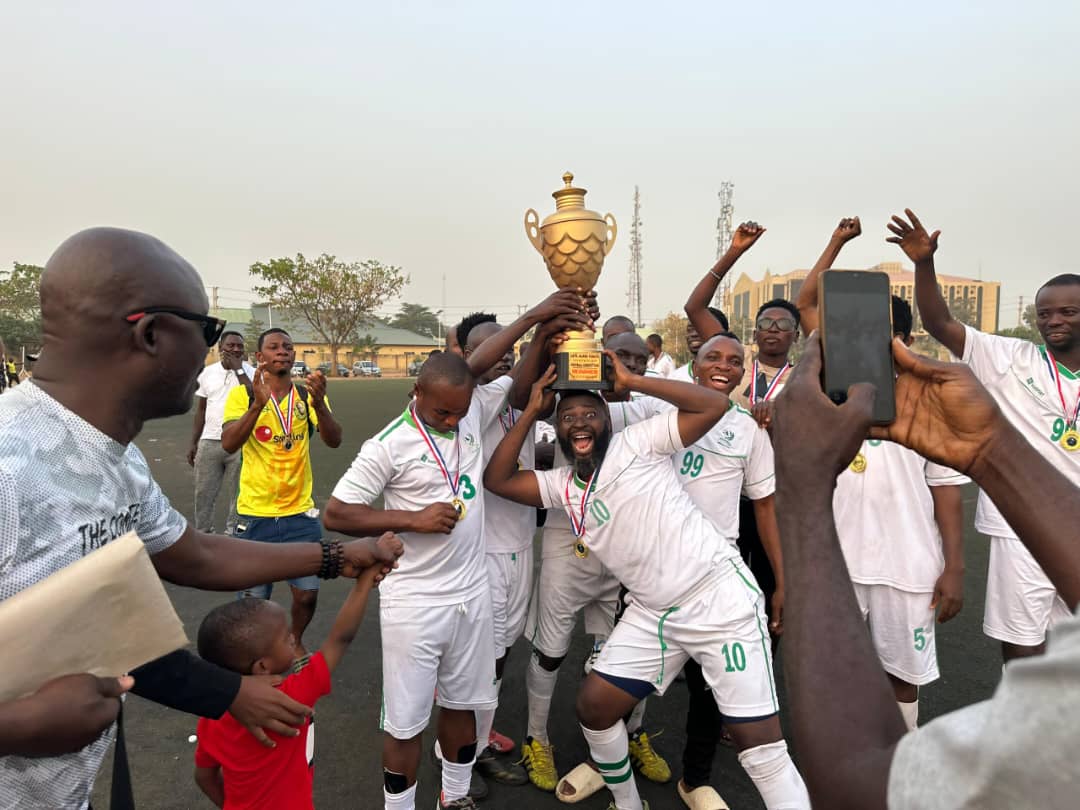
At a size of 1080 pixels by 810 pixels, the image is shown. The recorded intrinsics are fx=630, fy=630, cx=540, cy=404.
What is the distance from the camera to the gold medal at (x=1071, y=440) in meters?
3.39

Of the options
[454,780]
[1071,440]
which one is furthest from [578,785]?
[1071,440]

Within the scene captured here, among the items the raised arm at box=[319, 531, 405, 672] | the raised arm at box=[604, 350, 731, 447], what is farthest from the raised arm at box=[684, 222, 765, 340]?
the raised arm at box=[319, 531, 405, 672]

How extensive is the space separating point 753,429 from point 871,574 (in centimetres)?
99

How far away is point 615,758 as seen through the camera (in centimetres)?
284

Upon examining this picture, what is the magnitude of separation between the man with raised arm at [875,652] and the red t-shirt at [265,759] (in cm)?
178

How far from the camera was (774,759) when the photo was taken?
2613 millimetres

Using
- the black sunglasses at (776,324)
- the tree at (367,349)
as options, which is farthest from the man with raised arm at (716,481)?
the tree at (367,349)

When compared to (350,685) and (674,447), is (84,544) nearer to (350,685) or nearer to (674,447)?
(674,447)

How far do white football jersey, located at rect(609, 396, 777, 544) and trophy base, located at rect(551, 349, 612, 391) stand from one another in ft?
2.41

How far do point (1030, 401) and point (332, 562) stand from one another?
372 centimetres

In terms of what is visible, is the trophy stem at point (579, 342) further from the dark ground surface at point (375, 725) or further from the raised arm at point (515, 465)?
the dark ground surface at point (375, 725)

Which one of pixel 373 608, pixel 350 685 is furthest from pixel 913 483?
pixel 373 608

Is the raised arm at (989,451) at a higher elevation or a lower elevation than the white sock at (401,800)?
higher

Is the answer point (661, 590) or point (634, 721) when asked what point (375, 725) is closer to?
point (634, 721)
